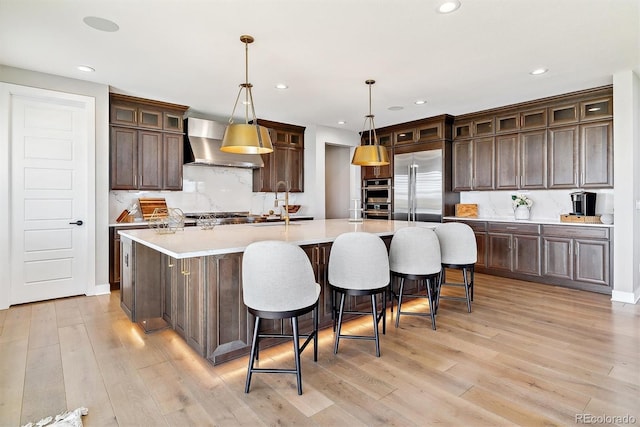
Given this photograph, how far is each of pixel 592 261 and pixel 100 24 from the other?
581 cm

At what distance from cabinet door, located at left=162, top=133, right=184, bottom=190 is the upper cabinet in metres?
4.51

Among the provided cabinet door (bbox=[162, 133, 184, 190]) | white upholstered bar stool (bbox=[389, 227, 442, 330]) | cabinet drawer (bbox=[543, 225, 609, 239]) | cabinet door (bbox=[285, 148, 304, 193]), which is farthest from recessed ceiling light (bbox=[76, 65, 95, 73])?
cabinet drawer (bbox=[543, 225, 609, 239])

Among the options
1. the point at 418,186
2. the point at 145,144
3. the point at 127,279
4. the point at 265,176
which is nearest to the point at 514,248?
the point at 418,186

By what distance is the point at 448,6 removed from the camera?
8.25ft

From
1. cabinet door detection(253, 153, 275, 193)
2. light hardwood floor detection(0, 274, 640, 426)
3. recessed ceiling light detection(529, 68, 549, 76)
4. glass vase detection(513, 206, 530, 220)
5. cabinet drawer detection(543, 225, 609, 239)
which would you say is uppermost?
recessed ceiling light detection(529, 68, 549, 76)

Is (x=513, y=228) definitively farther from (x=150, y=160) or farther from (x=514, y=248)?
(x=150, y=160)

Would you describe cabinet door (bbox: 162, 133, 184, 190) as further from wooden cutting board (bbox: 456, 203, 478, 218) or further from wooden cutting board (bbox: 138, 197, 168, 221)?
wooden cutting board (bbox: 456, 203, 478, 218)

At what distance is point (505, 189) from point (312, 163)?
11.0ft

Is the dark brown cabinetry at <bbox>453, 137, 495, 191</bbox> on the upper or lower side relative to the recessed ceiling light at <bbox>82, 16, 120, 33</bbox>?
lower

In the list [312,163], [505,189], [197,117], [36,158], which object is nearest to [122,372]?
[36,158]

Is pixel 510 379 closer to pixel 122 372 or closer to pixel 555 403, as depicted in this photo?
pixel 555 403

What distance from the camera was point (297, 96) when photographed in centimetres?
474

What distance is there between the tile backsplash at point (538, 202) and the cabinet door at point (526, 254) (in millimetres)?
657

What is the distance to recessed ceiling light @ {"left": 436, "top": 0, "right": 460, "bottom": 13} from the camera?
2465mm
